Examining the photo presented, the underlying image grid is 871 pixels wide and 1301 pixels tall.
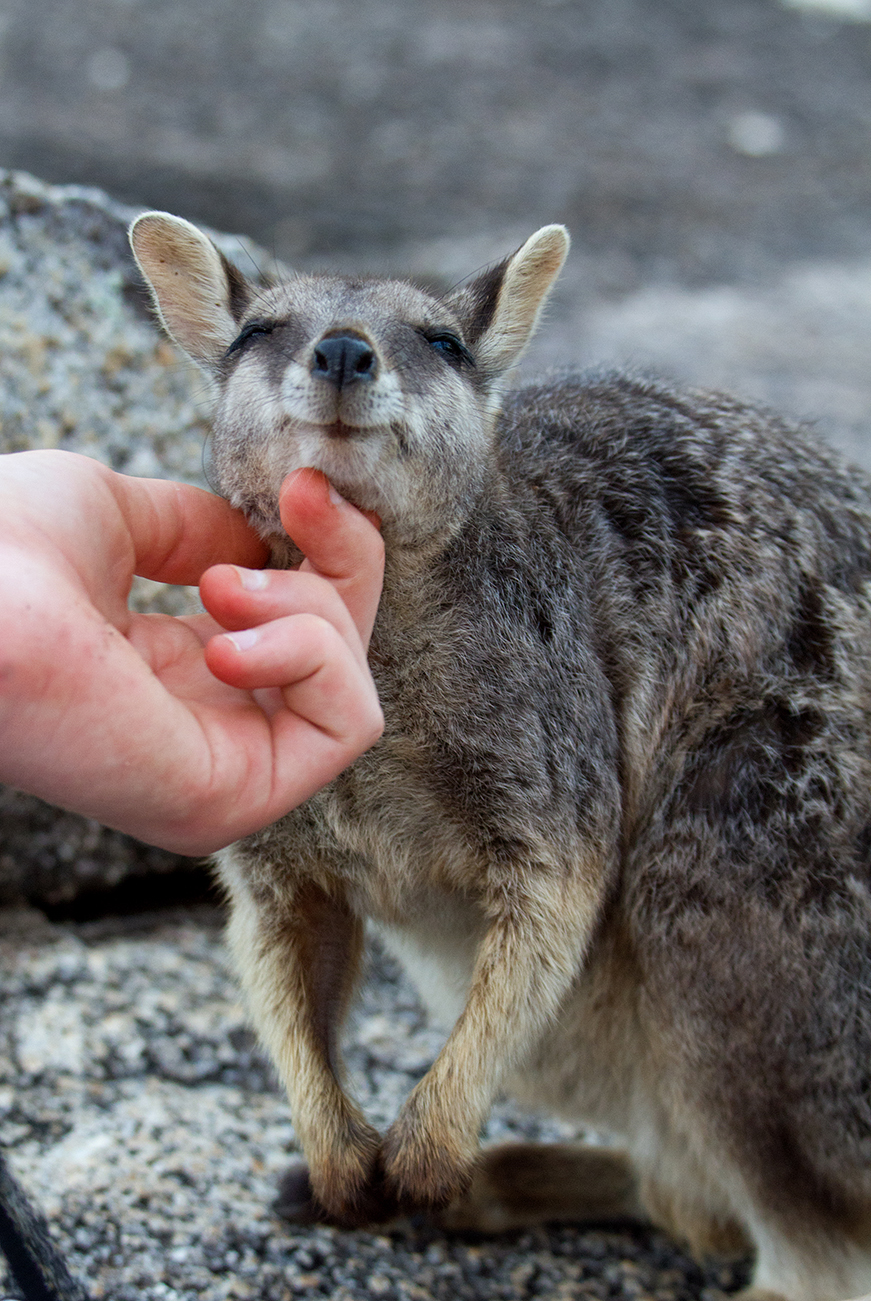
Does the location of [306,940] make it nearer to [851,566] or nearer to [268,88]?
[851,566]

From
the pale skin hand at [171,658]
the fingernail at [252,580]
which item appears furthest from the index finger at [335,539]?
the fingernail at [252,580]

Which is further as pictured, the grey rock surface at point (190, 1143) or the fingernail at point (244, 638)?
the grey rock surface at point (190, 1143)

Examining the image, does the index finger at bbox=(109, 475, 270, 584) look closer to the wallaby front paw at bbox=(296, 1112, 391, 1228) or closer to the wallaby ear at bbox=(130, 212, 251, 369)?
the wallaby ear at bbox=(130, 212, 251, 369)

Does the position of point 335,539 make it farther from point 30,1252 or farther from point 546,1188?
point 546,1188

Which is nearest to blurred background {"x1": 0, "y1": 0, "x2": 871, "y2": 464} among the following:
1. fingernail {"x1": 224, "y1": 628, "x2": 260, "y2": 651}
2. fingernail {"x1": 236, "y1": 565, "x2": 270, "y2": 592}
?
fingernail {"x1": 236, "y1": 565, "x2": 270, "y2": 592}

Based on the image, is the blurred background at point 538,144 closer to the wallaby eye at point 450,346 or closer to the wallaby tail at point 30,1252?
the wallaby eye at point 450,346
